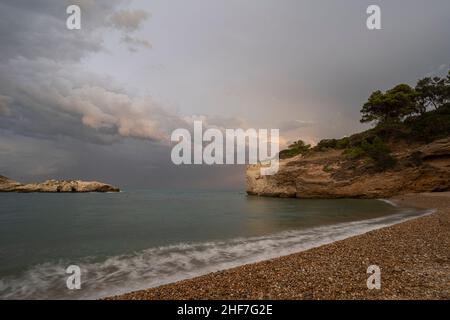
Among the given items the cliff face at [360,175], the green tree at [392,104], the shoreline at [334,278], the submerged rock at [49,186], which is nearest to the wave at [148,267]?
the shoreline at [334,278]

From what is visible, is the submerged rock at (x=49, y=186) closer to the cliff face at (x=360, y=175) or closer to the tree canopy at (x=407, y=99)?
the cliff face at (x=360, y=175)

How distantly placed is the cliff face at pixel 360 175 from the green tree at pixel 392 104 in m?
13.4

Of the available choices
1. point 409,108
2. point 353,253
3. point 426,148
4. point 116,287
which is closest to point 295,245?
point 353,253

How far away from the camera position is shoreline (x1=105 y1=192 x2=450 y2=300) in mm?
5453

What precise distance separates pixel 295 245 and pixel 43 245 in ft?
42.3

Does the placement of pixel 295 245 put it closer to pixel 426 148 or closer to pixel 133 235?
pixel 133 235

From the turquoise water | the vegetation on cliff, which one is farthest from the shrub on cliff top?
the turquoise water

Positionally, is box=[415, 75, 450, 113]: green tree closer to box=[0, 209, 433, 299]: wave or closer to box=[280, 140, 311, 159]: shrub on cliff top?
box=[280, 140, 311, 159]: shrub on cliff top

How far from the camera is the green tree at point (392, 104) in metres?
51.7

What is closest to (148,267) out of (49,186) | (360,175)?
(360,175)

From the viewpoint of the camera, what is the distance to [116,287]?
7.67 metres

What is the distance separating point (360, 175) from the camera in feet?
138

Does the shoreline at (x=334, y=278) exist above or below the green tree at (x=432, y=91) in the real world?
below

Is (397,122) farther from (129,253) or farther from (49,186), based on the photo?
(49,186)
